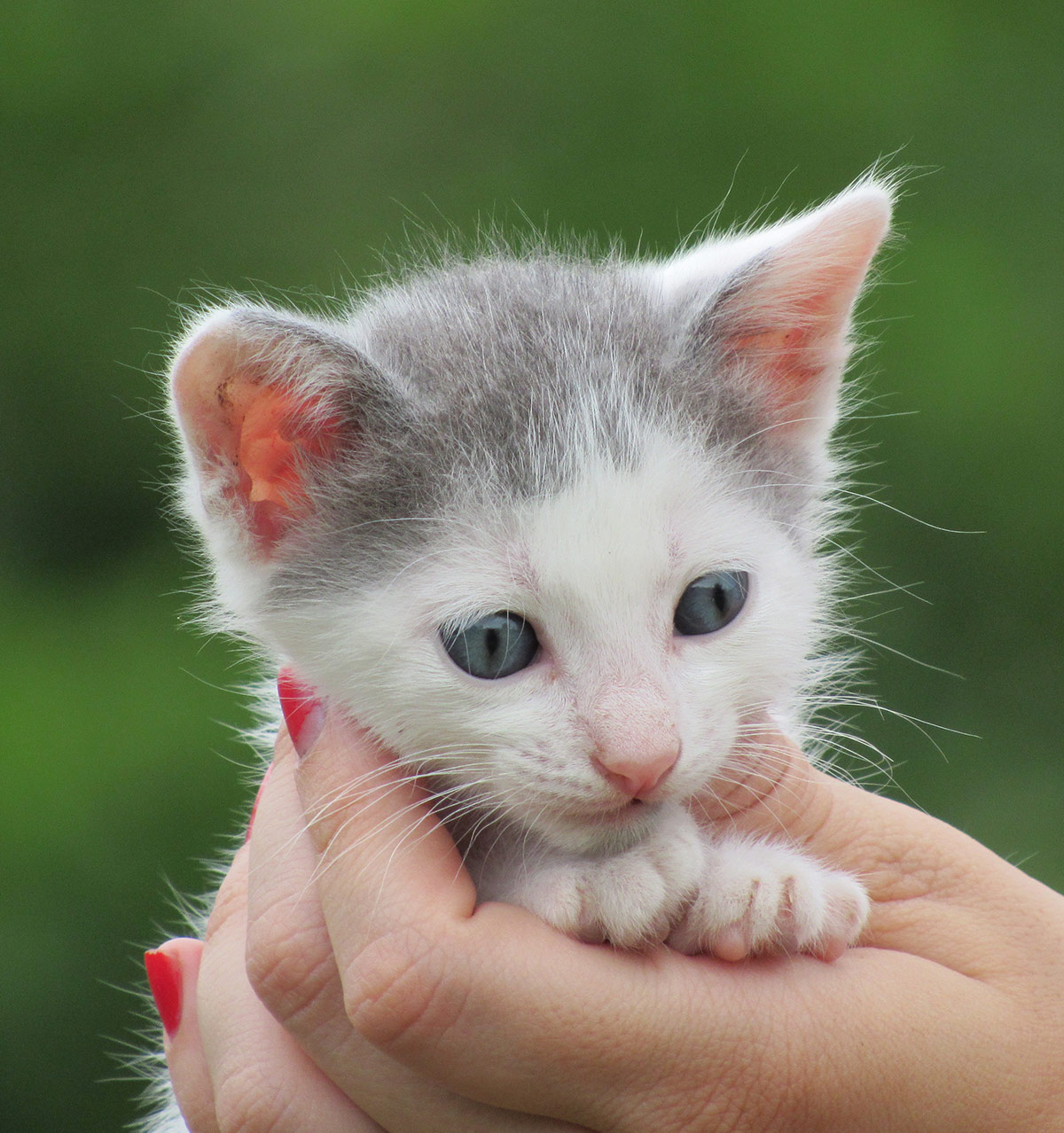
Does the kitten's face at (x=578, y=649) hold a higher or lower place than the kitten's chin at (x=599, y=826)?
higher

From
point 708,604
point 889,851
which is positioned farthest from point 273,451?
point 889,851

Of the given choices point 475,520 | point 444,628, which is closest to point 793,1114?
point 444,628

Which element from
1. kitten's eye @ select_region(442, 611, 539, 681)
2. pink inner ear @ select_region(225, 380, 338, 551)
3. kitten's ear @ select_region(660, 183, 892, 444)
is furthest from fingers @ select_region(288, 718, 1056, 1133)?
kitten's ear @ select_region(660, 183, 892, 444)

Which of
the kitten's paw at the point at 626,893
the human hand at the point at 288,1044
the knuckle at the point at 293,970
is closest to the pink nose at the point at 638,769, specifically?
the kitten's paw at the point at 626,893

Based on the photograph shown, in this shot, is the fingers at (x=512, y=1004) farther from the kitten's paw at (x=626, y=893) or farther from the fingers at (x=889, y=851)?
the fingers at (x=889, y=851)

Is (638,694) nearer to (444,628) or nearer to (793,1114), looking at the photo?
(444,628)

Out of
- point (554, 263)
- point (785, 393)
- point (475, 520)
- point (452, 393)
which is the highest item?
point (554, 263)
